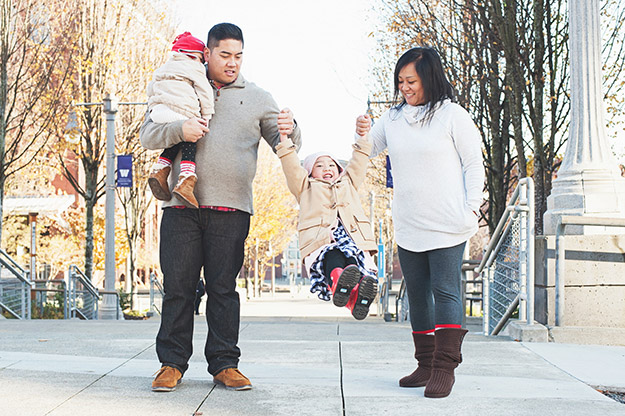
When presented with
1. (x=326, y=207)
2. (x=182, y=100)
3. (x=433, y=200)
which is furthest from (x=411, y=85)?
(x=182, y=100)

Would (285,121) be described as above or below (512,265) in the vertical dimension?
above

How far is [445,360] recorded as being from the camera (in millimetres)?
4469

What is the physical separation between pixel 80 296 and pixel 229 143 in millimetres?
15982

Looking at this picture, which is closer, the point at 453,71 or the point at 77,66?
the point at 453,71

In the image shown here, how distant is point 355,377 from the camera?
16.5ft

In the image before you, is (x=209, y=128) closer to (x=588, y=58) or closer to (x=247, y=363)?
(x=247, y=363)

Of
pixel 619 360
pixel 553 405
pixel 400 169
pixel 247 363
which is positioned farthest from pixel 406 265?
pixel 619 360

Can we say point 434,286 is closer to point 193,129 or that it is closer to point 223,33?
point 193,129

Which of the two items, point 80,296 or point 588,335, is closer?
point 588,335

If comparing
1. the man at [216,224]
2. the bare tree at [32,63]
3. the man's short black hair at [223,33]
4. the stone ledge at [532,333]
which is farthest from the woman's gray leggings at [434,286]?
the bare tree at [32,63]

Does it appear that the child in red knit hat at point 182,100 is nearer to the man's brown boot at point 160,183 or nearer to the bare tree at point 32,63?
the man's brown boot at point 160,183

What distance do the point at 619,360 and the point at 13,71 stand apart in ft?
61.2

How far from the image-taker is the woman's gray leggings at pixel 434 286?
180 inches

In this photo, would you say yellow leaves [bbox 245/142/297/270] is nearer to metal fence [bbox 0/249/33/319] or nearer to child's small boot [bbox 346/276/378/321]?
metal fence [bbox 0/249/33/319]
